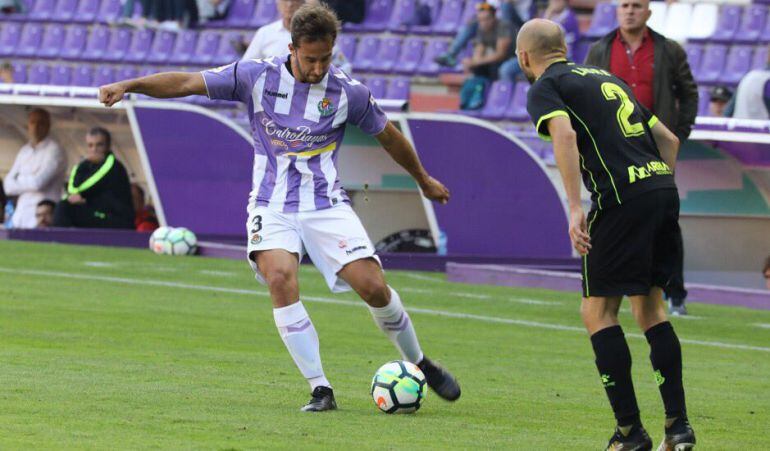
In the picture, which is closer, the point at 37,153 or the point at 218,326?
the point at 218,326

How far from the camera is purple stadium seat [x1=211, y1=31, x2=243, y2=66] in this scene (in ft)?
78.7

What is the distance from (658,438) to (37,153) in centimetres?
1429

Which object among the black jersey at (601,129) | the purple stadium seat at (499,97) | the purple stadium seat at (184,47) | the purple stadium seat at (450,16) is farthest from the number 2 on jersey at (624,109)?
the purple stadium seat at (184,47)

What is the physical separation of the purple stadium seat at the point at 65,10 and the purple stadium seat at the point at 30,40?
432 mm

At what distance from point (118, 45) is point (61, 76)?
3.88 feet

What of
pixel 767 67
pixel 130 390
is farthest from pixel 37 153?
pixel 130 390

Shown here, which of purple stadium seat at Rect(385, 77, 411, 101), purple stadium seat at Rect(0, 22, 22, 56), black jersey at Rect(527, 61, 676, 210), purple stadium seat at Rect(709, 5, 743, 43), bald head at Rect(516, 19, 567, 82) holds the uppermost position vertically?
bald head at Rect(516, 19, 567, 82)

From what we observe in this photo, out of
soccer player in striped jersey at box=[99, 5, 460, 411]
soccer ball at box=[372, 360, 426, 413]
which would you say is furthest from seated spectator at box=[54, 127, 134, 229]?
soccer ball at box=[372, 360, 426, 413]

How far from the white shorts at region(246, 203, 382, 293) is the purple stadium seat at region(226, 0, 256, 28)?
17640 mm

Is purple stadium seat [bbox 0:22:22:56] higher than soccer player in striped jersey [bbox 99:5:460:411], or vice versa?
soccer player in striped jersey [bbox 99:5:460:411]

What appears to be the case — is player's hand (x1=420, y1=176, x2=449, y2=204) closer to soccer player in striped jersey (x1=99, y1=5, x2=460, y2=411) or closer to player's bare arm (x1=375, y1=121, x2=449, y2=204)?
player's bare arm (x1=375, y1=121, x2=449, y2=204)

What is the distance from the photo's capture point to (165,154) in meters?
19.3

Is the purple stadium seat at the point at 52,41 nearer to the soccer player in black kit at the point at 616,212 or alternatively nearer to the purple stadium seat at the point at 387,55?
the purple stadium seat at the point at 387,55

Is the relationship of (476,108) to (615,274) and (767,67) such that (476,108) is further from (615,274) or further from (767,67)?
(615,274)
